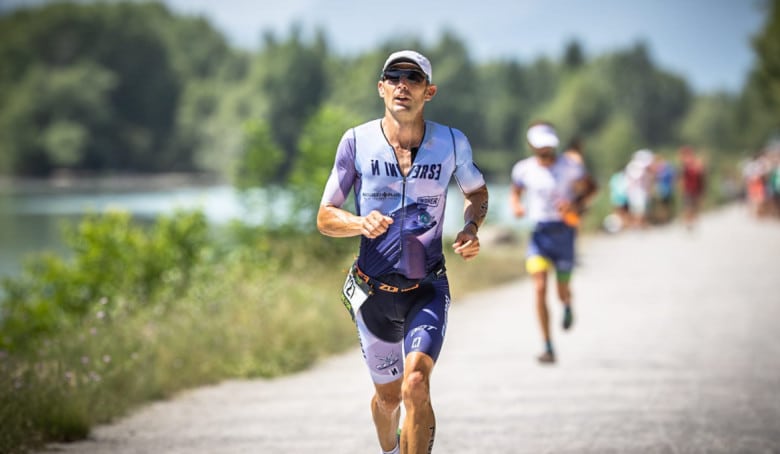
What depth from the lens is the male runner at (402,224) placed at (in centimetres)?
456

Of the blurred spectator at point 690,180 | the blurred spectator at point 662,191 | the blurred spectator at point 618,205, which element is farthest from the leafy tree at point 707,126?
the blurred spectator at point 690,180

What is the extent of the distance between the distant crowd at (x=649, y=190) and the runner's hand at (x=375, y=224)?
2220cm

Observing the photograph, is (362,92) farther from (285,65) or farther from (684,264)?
(285,65)

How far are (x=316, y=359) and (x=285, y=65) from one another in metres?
98.5

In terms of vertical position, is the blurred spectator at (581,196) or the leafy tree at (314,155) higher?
the leafy tree at (314,155)

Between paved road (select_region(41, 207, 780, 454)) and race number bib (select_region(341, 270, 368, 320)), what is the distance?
65.4 inches

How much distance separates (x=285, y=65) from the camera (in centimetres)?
10556

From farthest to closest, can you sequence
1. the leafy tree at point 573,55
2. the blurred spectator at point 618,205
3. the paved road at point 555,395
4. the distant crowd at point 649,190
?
the leafy tree at point 573,55 < the blurred spectator at point 618,205 < the distant crowd at point 649,190 < the paved road at point 555,395

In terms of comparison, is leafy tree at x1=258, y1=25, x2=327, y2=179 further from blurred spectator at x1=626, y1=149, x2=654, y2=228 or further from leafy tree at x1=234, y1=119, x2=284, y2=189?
leafy tree at x1=234, y1=119, x2=284, y2=189

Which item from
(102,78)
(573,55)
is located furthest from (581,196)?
(573,55)

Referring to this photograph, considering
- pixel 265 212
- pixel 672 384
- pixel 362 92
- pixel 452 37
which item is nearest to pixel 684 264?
pixel 265 212

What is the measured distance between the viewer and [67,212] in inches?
2015

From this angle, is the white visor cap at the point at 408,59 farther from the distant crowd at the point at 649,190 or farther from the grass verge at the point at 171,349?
the distant crowd at the point at 649,190

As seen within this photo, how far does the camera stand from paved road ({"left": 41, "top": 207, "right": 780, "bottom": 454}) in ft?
20.8
